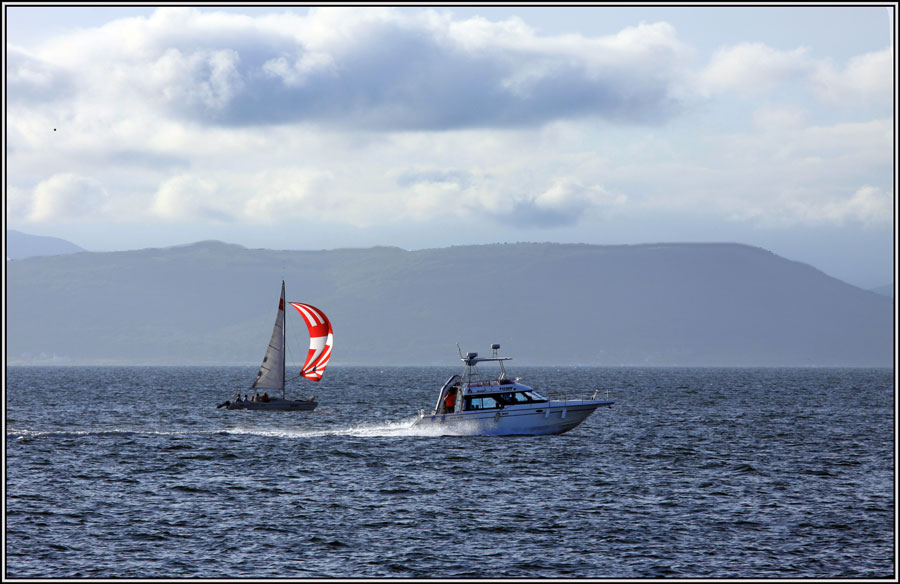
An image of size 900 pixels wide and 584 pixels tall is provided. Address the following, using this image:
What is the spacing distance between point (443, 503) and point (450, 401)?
19.8m

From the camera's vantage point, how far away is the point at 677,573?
31.1 meters

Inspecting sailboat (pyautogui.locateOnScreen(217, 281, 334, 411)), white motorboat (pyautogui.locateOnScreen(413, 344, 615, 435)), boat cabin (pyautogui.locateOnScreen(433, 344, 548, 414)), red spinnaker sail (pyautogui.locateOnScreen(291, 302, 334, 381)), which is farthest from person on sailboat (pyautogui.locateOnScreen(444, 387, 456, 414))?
red spinnaker sail (pyautogui.locateOnScreen(291, 302, 334, 381))

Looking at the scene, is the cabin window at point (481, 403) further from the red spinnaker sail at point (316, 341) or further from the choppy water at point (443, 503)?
the red spinnaker sail at point (316, 341)

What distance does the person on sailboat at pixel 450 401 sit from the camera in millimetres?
61312

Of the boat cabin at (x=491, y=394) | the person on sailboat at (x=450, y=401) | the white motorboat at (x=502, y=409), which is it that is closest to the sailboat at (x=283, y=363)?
the person on sailboat at (x=450, y=401)

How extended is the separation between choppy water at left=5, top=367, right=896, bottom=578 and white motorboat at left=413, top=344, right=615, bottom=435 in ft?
3.25

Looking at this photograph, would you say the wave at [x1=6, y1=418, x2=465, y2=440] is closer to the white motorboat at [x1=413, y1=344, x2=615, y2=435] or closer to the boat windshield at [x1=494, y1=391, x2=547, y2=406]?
the white motorboat at [x1=413, y1=344, x2=615, y2=435]

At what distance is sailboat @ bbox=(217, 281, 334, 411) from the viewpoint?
79125mm

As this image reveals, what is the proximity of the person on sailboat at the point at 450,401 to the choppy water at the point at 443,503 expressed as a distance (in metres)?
1.70

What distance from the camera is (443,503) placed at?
1644 inches

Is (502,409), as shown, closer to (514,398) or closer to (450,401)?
(514,398)

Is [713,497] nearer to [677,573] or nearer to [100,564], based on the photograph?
[677,573]

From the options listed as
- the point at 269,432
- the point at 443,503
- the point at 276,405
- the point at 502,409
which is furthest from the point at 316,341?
the point at 443,503

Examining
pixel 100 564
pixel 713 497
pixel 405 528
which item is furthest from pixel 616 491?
pixel 100 564
